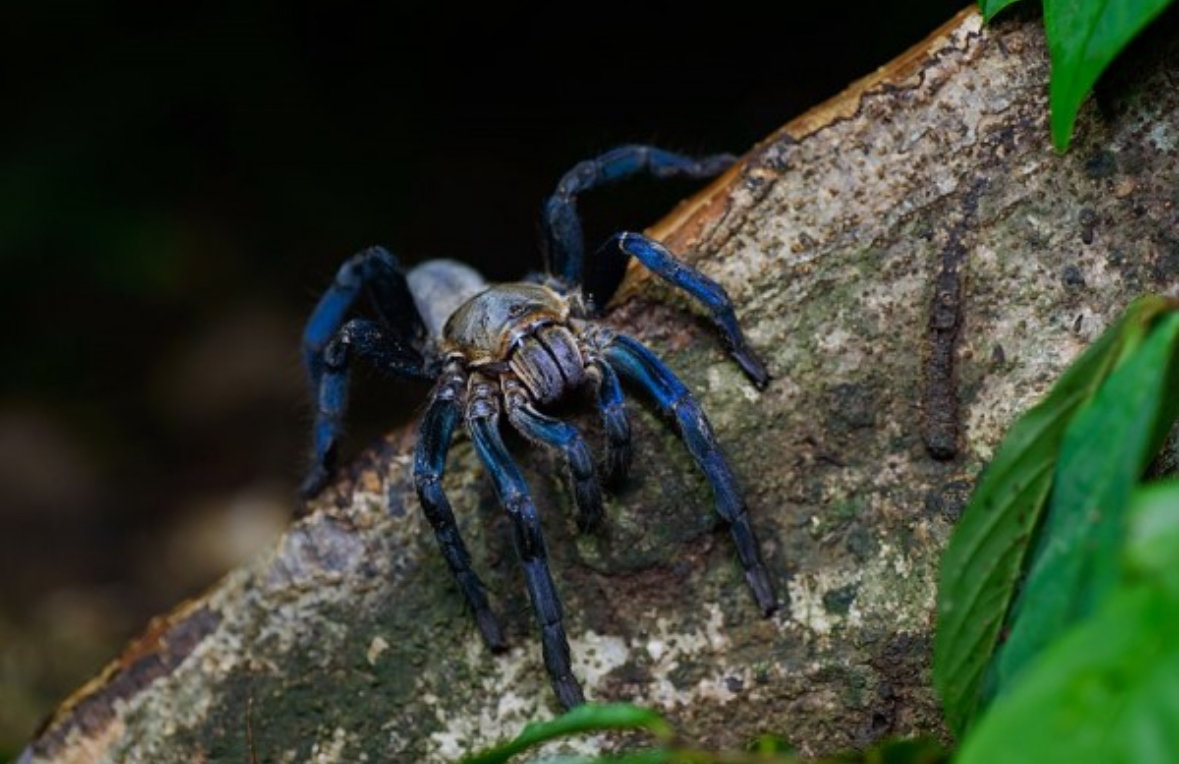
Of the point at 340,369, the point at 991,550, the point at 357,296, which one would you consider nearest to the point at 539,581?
the point at 340,369

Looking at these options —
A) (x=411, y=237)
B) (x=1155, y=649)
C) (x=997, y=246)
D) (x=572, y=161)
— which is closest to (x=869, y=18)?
(x=572, y=161)

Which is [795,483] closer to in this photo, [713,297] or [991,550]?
[713,297]

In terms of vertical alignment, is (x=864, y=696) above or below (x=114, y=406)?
below

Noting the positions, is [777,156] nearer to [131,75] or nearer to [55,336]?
[131,75]

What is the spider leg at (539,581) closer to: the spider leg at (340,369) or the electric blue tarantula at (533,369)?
the electric blue tarantula at (533,369)

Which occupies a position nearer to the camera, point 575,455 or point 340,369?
point 575,455

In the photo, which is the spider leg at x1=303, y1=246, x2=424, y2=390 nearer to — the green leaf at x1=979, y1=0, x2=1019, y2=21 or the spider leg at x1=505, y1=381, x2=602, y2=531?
the spider leg at x1=505, y1=381, x2=602, y2=531
